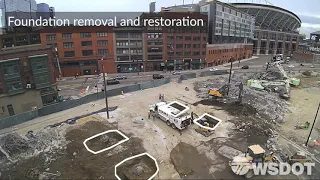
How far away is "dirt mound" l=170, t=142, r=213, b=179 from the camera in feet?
67.7

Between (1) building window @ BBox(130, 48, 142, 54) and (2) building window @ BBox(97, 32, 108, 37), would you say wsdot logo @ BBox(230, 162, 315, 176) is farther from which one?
(2) building window @ BBox(97, 32, 108, 37)

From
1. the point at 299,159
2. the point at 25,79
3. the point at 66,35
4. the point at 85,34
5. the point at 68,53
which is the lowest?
the point at 299,159

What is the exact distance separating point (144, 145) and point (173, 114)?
6331mm

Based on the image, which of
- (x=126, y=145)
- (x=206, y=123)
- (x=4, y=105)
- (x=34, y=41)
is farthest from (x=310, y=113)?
(x=34, y=41)

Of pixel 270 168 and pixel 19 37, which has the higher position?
pixel 19 37

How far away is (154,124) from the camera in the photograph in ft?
101

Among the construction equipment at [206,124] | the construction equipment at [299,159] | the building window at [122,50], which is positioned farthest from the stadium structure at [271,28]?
the construction equipment at [299,159]

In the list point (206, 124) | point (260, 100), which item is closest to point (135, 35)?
point (260, 100)

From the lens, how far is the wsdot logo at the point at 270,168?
65.8 ft

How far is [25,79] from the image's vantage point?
119 ft

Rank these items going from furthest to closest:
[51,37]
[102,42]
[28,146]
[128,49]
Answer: [128,49] → [102,42] → [51,37] → [28,146]

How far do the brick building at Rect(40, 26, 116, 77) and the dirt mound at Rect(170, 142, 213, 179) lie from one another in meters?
48.0

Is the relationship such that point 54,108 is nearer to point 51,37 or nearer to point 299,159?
point 51,37

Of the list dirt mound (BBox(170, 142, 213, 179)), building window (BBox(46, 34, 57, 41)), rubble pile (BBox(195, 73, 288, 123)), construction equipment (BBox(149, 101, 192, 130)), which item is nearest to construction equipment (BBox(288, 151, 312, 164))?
dirt mound (BBox(170, 142, 213, 179))
